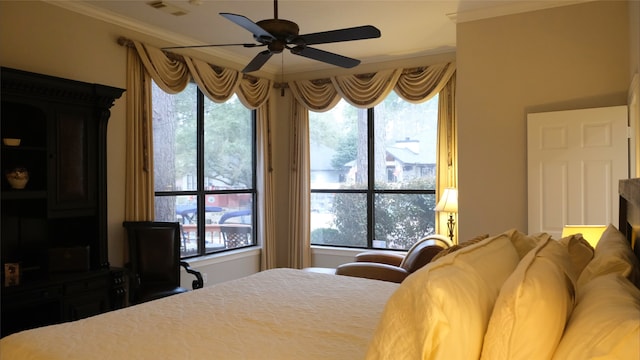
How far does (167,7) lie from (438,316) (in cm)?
363

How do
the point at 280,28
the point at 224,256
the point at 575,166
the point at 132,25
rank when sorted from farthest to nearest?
the point at 224,256 < the point at 132,25 < the point at 575,166 < the point at 280,28

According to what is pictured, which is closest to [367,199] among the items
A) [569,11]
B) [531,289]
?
[569,11]

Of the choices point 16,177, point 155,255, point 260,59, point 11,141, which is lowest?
point 155,255

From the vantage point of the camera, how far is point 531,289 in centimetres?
99

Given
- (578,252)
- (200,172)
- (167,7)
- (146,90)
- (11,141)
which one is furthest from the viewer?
(200,172)

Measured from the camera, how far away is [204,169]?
514cm

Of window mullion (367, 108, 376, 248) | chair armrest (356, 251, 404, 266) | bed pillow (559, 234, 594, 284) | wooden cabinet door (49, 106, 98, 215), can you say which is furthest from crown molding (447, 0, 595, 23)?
wooden cabinet door (49, 106, 98, 215)

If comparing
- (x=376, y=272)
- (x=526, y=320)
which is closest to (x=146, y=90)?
(x=376, y=272)

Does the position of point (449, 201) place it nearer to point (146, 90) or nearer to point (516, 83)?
point (516, 83)

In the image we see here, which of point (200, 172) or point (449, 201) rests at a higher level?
point (200, 172)

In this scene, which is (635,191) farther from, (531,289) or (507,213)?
(507,213)

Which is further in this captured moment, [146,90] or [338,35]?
[146,90]

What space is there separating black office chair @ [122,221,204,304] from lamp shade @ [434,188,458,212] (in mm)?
2474

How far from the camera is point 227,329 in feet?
6.33
